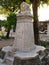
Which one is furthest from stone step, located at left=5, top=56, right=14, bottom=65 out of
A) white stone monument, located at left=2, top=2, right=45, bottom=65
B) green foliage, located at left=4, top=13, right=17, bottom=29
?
green foliage, located at left=4, top=13, right=17, bottom=29

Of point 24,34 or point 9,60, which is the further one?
point 24,34

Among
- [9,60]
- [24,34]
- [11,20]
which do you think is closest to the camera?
[9,60]

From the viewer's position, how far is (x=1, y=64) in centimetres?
704

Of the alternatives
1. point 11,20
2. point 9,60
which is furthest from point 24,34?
point 11,20

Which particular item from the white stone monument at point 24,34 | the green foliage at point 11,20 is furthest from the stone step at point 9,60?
the green foliage at point 11,20

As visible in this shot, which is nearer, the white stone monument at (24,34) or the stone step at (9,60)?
the stone step at (9,60)

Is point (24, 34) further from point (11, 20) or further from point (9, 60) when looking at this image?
point (11, 20)

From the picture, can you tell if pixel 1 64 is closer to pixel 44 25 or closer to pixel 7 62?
pixel 7 62

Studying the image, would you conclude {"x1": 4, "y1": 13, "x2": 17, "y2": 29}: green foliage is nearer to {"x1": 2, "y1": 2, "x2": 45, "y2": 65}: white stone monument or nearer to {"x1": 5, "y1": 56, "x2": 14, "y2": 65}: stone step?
{"x1": 2, "y1": 2, "x2": 45, "y2": 65}: white stone monument

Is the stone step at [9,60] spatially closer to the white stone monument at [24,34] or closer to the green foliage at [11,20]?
the white stone monument at [24,34]

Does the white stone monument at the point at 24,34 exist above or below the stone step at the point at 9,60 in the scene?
above

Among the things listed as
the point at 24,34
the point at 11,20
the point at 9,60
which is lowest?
the point at 9,60

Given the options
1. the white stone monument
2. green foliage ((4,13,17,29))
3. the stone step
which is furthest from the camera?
green foliage ((4,13,17,29))

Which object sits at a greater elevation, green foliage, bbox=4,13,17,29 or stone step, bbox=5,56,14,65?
green foliage, bbox=4,13,17,29
